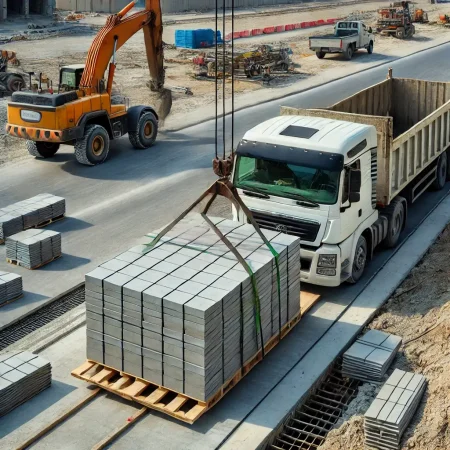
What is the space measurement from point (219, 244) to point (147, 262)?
3.90 feet

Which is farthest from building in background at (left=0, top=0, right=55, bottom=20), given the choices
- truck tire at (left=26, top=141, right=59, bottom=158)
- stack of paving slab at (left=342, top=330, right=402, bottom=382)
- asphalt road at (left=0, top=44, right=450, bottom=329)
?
stack of paving slab at (left=342, top=330, right=402, bottom=382)

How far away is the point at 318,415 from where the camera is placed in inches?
420

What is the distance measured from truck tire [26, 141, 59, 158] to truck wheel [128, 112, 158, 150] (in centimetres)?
231

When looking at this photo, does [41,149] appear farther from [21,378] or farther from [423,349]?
[423,349]

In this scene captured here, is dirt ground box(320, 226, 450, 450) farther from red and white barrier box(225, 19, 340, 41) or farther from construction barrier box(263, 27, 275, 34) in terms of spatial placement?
construction barrier box(263, 27, 275, 34)

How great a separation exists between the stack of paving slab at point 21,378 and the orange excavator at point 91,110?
1020 cm

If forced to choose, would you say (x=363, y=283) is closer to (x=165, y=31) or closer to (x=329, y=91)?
(x=329, y=91)

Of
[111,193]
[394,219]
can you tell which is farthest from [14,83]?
[394,219]

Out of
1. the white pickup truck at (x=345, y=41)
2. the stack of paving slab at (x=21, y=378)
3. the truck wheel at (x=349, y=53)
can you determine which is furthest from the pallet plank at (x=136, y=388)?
the truck wheel at (x=349, y=53)

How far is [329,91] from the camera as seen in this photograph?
31.3m

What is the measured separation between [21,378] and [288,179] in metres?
5.40

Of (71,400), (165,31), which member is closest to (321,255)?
(71,400)

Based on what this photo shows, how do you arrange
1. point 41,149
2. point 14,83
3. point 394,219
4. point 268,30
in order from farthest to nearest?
point 268,30 → point 14,83 → point 41,149 → point 394,219

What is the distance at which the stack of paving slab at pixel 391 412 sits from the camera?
9305mm
